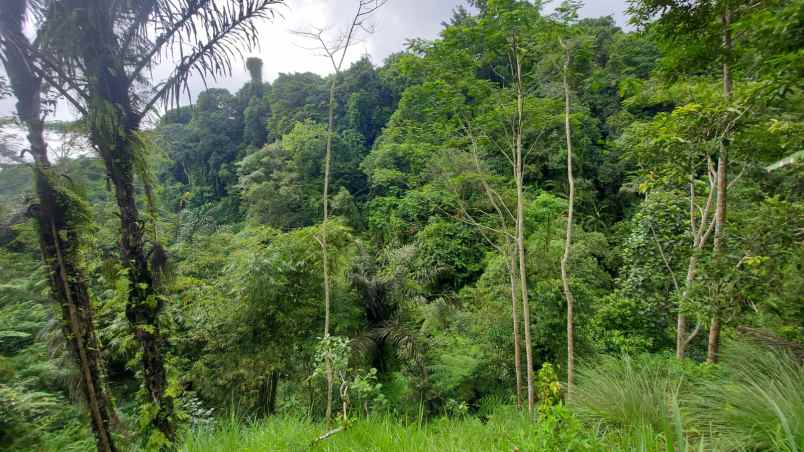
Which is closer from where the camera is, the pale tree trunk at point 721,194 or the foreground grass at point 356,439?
the foreground grass at point 356,439

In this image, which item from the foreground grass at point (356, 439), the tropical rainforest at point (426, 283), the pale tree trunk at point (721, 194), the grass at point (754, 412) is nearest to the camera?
the grass at point (754, 412)

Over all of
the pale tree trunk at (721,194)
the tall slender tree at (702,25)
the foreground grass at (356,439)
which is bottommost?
the foreground grass at (356,439)

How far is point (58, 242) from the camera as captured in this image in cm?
250

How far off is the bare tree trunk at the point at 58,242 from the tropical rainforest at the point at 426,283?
15 millimetres

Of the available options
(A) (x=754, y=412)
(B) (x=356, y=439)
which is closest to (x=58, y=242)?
(B) (x=356, y=439)

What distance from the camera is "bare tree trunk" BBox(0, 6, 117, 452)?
94.9 inches

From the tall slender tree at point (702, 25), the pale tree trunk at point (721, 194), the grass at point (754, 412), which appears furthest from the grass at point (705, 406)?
the tall slender tree at point (702, 25)

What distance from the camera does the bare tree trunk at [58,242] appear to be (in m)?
2.41

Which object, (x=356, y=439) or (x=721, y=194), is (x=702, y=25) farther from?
(x=356, y=439)

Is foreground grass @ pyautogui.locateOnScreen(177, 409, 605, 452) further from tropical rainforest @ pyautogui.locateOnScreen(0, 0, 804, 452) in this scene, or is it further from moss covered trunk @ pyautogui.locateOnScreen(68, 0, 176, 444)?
moss covered trunk @ pyautogui.locateOnScreen(68, 0, 176, 444)

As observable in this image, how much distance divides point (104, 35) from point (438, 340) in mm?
6404

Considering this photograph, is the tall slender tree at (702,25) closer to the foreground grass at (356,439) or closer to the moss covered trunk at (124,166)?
the foreground grass at (356,439)


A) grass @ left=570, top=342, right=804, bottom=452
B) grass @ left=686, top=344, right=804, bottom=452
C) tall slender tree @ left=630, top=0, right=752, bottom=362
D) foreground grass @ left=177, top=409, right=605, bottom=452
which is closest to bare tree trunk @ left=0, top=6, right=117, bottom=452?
foreground grass @ left=177, top=409, right=605, bottom=452

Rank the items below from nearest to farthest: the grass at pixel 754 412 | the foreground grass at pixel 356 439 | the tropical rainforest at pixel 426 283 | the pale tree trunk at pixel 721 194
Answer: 1. the grass at pixel 754 412
2. the foreground grass at pixel 356 439
3. the tropical rainforest at pixel 426 283
4. the pale tree trunk at pixel 721 194
